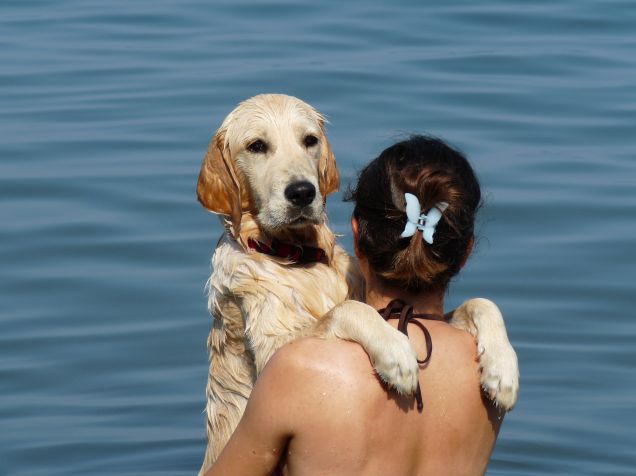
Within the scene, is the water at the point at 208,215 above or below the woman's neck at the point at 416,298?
below

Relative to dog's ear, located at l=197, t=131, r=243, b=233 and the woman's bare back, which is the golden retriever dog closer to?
dog's ear, located at l=197, t=131, r=243, b=233

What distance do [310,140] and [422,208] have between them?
1451 mm

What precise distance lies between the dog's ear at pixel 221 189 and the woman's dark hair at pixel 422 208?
47.7 inches

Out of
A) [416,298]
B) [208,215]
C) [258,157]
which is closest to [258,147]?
[258,157]

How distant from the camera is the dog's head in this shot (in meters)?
5.09

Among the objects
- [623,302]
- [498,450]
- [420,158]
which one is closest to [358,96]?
[623,302]

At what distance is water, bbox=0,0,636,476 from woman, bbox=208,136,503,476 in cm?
335

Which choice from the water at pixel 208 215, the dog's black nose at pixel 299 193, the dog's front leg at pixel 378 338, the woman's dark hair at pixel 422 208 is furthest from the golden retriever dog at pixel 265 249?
the water at pixel 208 215

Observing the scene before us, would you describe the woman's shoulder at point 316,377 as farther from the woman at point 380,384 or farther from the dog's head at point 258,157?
the dog's head at point 258,157

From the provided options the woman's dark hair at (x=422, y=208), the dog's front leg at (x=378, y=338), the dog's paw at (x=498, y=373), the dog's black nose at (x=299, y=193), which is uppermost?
the woman's dark hair at (x=422, y=208)

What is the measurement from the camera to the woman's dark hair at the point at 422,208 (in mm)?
3867

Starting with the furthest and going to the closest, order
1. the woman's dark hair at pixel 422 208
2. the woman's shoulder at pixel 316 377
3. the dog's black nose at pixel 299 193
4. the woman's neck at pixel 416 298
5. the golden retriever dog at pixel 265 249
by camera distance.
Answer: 1. the dog's black nose at pixel 299 193
2. the golden retriever dog at pixel 265 249
3. the woman's neck at pixel 416 298
4. the woman's dark hair at pixel 422 208
5. the woman's shoulder at pixel 316 377

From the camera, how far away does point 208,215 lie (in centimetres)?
999

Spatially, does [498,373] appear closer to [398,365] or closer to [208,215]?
[398,365]
